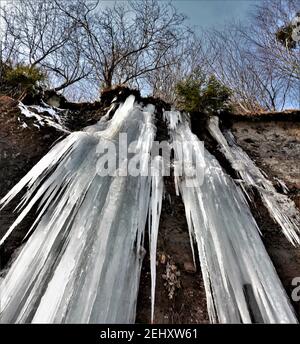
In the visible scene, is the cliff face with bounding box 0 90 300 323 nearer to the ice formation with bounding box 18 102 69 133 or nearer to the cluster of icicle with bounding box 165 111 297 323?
the ice formation with bounding box 18 102 69 133

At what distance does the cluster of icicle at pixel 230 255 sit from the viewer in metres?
1.87

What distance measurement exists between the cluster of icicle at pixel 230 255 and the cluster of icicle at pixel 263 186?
11.9 inches

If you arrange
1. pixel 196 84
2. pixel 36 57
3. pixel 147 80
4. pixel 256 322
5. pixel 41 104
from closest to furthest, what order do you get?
pixel 256 322, pixel 41 104, pixel 196 84, pixel 36 57, pixel 147 80

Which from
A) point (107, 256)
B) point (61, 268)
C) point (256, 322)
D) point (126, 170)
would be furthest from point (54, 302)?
point (126, 170)

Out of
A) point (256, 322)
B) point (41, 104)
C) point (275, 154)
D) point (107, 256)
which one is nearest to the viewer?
point (256, 322)

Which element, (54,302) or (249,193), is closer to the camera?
(54,302)

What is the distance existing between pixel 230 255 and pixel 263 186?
130cm

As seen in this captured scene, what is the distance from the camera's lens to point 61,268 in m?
1.89

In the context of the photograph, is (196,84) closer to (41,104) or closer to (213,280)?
(41,104)

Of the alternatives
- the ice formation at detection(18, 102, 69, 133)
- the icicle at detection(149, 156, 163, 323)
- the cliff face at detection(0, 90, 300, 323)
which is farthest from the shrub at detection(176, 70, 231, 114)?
the ice formation at detection(18, 102, 69, 133)

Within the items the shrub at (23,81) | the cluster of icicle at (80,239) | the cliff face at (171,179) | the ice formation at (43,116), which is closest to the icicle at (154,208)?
the cluster of icicle at (80,239)

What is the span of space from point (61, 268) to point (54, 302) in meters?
0.23

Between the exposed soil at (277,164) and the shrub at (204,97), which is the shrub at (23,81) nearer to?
the shrub at (204,97)

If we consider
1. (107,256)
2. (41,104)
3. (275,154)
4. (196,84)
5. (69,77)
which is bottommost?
(107,256)
